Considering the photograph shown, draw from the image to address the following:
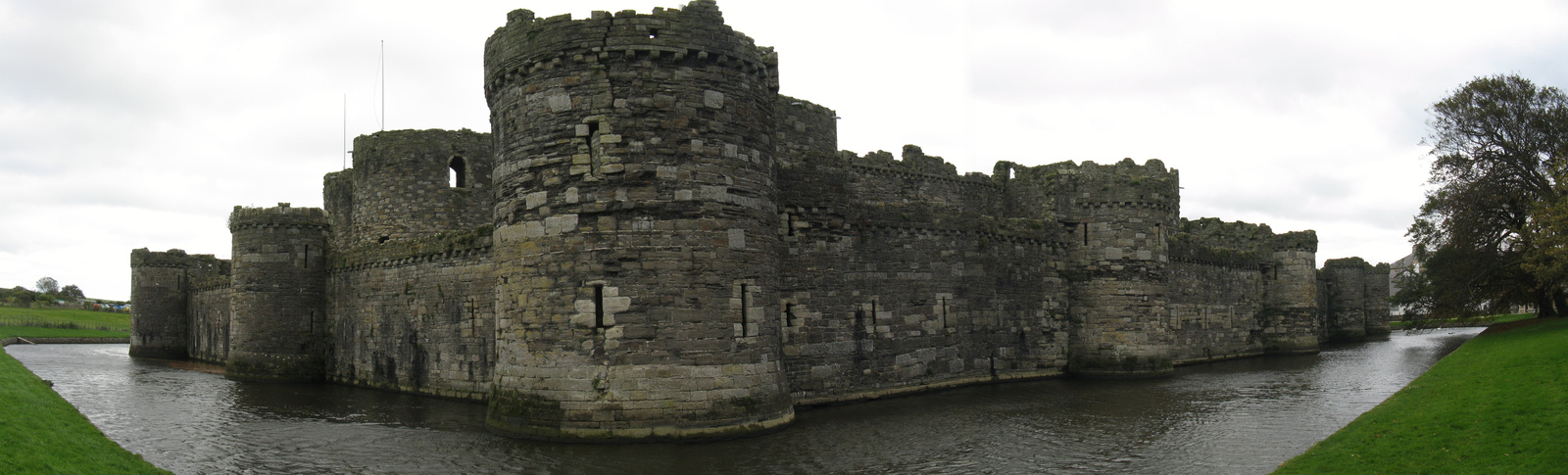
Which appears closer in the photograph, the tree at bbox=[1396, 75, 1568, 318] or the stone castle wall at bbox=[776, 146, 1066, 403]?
the stone castle wall at bbox=[776, 146, 1066, 403]

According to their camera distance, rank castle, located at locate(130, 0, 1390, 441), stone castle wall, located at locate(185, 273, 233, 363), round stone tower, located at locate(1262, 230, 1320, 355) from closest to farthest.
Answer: castle, located at locate(130, 0, 1390, 441) < stone castle wall, located at locate(185, 273, 233, 363) < round stone tower, located at locate(1262, 230, 1320, 355)

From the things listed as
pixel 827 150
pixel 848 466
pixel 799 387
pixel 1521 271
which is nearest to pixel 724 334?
pixel 848 466

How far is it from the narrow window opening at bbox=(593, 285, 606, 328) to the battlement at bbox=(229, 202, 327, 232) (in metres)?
18.7

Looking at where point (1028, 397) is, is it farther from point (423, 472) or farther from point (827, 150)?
point (423, 472)

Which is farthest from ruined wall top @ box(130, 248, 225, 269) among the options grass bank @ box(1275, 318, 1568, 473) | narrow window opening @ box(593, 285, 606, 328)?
grass bank @ box(1275, 318, 1568, 473)

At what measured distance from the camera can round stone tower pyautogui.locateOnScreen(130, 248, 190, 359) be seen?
4209 centimetres

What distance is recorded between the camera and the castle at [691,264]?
15.0 m

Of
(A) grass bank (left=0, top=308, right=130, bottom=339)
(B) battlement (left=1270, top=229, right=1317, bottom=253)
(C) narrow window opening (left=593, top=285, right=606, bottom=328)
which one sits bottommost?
(A) grass bank (left=0, top=308, right=130, bottom=339)

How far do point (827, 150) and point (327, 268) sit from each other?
16232 millimetres

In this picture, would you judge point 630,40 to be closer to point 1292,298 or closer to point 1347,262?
point 1292,298

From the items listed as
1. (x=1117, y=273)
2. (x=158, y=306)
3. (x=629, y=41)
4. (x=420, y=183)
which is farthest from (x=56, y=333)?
(x=1117, y=273)

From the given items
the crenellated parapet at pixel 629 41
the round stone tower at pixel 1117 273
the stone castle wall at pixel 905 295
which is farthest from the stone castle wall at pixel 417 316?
the round stone tower at pixel 1117 273

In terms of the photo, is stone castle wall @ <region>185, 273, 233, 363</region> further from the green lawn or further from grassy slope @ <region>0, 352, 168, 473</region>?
grassy slope @ <region>0, 352, 168, 473</region>

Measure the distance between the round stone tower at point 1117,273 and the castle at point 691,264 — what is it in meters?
0.06
